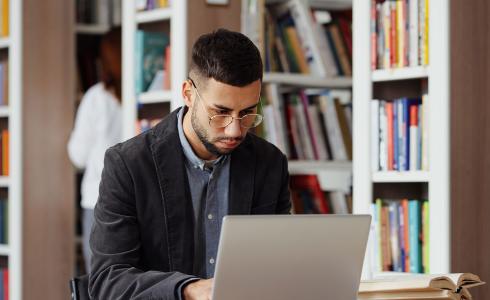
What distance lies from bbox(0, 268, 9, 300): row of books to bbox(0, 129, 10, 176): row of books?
0.52 meters

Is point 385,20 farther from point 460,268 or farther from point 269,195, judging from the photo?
point 269,195

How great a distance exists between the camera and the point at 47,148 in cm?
473

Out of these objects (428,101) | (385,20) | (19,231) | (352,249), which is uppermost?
(385,20)

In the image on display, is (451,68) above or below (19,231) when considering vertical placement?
above

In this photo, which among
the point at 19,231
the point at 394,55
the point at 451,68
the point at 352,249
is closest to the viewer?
the point at 352,249

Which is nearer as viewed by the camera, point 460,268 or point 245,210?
point 245,210

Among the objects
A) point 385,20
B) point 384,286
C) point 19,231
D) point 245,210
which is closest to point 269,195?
point 245,210

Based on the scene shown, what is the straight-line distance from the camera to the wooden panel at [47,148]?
15.3 feet

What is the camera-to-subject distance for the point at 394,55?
3188 mm

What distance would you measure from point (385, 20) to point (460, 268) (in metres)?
0.93

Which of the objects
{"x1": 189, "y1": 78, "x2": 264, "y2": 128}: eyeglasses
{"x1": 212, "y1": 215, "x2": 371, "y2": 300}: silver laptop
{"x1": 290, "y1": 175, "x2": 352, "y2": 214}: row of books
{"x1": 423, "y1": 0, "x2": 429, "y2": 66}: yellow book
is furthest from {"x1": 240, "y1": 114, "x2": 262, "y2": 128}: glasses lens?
{"x1": 290, "y1": 175, "x2": 352, "y2": 214}: row of books

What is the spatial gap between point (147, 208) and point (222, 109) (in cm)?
28

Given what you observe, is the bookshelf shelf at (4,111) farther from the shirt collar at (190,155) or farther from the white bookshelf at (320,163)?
the shirt collar at (190,155)

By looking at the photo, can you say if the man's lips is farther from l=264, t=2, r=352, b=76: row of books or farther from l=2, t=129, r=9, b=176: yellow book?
l=2, t=129, r=9, b=176: yellow book
